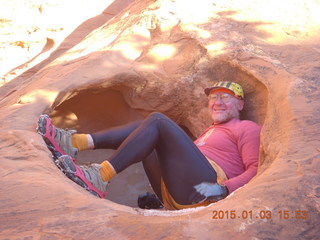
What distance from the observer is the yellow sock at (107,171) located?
7.11 feet

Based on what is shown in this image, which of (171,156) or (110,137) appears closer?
(171,156)

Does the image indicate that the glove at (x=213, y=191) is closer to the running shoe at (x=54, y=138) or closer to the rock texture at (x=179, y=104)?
the rock texture at (x=179, y=104)

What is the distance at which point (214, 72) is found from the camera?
3.12 meters

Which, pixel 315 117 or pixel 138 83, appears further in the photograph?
pixel 138 83

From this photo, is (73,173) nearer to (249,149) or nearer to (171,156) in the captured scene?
(171,156)

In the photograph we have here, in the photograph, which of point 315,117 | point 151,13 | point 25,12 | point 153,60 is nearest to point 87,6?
point 25,12

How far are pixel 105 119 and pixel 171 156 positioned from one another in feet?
5.04

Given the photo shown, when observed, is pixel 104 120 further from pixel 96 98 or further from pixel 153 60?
pixel 153 60

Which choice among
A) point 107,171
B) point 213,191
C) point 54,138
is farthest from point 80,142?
point 213,191

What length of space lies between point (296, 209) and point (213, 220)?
0.30 meters

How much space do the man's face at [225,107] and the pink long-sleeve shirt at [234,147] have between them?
0.09 metres

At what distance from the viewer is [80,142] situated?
2514 mm
